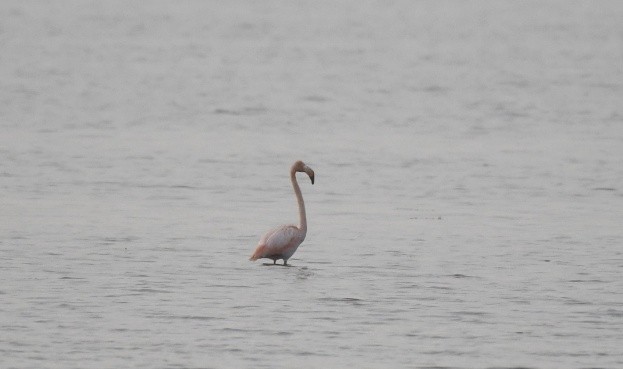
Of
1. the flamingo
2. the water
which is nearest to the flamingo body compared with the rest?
the flamingo

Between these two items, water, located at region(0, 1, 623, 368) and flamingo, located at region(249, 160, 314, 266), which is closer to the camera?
water, located at region(0, 1, 623, 368)

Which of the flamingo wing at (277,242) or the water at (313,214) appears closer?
the water at (313,214)

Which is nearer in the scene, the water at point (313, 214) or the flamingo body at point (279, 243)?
the water at point (313, 214)

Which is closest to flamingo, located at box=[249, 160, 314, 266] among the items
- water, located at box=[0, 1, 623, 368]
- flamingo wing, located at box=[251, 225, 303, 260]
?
flamingo wing, located at box=[251, 225, 303, 260]

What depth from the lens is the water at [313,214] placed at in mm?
10219

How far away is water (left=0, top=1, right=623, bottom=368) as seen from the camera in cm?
1022

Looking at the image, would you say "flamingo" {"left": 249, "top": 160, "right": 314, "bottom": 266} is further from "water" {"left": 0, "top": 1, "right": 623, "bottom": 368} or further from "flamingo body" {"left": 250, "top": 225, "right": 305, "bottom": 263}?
"water" {"left": 0, "top": 1, "right": 623, "bottom": 368}

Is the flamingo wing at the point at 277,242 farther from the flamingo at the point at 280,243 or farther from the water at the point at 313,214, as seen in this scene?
the water at the point at 313,214

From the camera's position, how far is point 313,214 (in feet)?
53.3

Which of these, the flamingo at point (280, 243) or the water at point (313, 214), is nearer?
the water at point (313, 214)

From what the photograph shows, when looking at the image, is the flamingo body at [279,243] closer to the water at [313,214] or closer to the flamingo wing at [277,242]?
the flamingo wing at [277,242]

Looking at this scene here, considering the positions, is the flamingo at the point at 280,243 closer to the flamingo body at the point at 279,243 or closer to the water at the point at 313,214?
the flamingo body at the point at 279,243

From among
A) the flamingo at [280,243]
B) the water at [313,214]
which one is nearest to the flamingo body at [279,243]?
the flamingo at [280,243]

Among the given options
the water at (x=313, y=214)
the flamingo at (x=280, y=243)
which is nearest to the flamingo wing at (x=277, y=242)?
the flamingo at (x=280, y=243)
